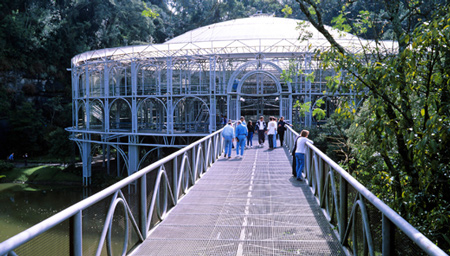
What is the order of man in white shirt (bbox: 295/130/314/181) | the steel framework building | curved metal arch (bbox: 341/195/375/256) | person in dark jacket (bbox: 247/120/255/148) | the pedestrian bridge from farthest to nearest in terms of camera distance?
the steel framework building → person in dark jacket (bbox: 247/120/255/148) → man in white shirt (bbox: 295/130/314/181) → curved metal arch (bbox: 341/195/375/256) → the pedestrian bridge

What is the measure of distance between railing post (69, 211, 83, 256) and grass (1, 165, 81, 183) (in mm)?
36881

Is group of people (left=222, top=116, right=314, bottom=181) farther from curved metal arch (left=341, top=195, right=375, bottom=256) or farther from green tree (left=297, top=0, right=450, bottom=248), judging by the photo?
curved metal arch (left=341, top=195, right=375, bottom=256)

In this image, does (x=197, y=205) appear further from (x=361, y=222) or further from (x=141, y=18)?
(x=141, y=18)

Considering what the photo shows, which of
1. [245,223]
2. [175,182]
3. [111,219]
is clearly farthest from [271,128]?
[111,219]

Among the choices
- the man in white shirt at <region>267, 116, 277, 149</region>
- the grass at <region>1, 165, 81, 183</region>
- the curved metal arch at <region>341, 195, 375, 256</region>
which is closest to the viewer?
the curved metal arch at <region>341, 195, 375, 256</region>

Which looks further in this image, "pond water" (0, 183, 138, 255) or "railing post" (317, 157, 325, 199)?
"railing post" (317, 157, 325, 199)

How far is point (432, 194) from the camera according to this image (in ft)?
20.0

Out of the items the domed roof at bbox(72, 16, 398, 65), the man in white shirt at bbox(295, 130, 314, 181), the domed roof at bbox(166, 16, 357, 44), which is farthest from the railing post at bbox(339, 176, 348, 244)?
the domed roof at bbox(166, 16, 357, 44)

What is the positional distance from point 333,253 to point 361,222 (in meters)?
0.84

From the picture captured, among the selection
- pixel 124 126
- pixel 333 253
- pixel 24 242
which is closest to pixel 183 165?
pixel 333 253

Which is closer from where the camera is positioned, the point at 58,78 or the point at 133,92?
the point at 133,92

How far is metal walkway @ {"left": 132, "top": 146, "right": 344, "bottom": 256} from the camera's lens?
18.9 feet

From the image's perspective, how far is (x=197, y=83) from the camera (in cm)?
3306

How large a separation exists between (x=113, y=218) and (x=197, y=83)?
1120 inches
